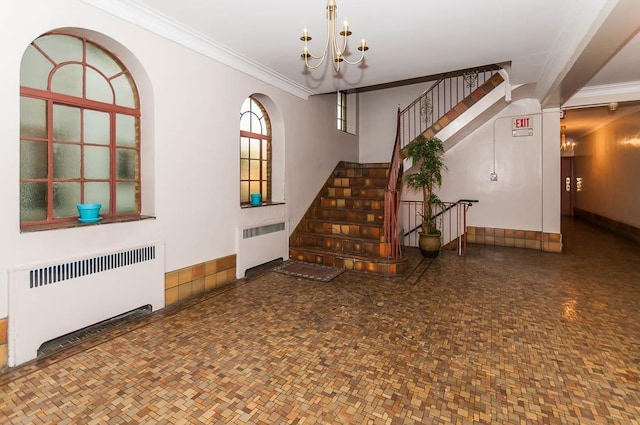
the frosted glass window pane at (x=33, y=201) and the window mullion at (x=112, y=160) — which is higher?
the window mullion at (x=112, y=160)

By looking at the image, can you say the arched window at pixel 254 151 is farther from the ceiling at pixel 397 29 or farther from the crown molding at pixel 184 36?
the ceiling at pixel 397 29

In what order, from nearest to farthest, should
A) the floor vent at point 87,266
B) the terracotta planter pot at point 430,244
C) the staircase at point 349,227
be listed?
the floor vent at point 87,266 → the staircase at point 349,227 → the terracotta planter pot at point 430,244

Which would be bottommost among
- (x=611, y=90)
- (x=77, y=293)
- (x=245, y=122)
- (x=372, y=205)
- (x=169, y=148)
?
(x=77, y=293)

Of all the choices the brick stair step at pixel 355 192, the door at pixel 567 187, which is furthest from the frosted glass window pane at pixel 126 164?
the door at pixel 567 187

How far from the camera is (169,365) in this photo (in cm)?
246

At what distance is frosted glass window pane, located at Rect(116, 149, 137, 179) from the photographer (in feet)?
11.2

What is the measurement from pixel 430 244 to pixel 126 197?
4632mm

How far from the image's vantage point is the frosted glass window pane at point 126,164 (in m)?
3.40

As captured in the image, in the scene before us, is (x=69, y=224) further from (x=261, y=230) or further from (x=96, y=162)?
(x=261, y=230)

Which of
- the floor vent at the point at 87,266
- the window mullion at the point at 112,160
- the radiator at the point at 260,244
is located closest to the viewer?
the floor vent at the point at 87,266

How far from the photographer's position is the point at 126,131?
11.3 feet

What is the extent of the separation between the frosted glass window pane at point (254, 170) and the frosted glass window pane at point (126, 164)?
6.19 ft

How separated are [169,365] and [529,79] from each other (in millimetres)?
6109

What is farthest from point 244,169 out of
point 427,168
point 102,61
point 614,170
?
point 614,170
